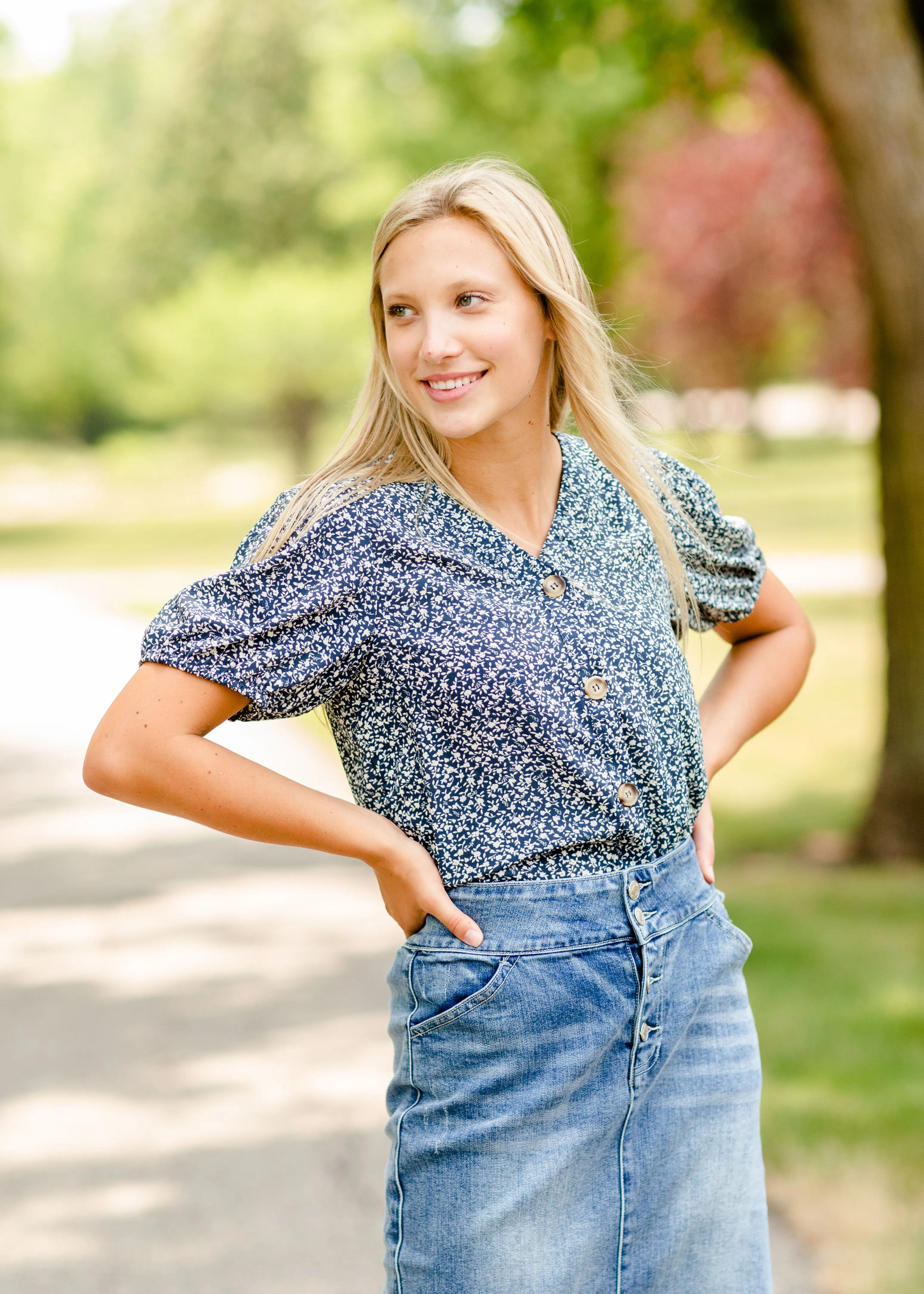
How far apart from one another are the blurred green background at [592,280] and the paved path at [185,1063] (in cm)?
118

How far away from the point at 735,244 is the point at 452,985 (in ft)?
78.8

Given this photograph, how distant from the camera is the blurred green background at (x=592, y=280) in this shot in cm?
503

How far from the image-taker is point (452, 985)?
2.00m

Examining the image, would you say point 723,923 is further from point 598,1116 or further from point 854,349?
point 854,349

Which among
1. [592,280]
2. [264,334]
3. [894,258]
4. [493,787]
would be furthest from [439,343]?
[264,334]

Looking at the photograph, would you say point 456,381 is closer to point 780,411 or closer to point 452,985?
point 452,985

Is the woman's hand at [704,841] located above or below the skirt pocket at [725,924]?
above

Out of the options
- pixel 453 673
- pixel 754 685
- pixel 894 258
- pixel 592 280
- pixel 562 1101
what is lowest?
pixel 562 1101

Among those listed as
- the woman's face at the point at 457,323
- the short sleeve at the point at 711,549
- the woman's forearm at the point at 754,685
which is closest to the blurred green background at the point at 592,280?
the short sleeve at the point at 711,549

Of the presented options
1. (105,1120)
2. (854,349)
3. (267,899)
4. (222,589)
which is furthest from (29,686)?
(854,349)

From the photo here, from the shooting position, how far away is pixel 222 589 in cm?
199

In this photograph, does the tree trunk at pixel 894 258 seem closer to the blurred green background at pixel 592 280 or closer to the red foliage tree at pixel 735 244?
the blurred green background at pixel 592 280

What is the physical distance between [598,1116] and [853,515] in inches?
1032

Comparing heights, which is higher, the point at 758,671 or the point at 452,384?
the point at 452,384
